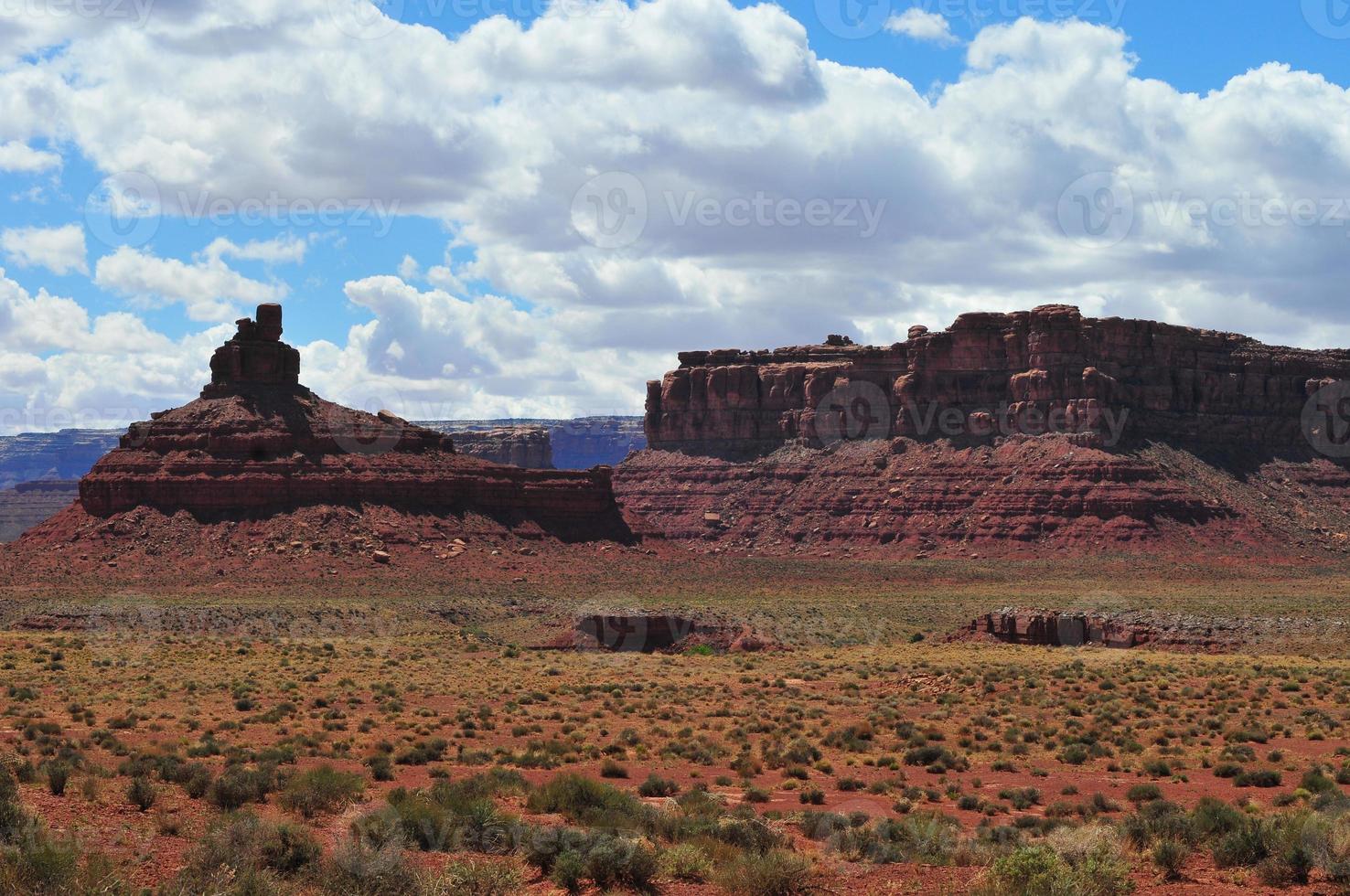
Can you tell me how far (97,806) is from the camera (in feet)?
68.1

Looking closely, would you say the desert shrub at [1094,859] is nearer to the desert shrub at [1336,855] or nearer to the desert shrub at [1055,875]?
the desert shrub at [1055,875]

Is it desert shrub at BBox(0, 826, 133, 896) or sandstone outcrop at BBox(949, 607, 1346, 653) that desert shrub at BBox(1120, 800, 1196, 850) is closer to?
desert shrub at BBox(0, 826, 133, 896)

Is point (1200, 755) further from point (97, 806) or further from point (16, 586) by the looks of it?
point (16, 586)

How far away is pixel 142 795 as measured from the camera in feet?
68.9

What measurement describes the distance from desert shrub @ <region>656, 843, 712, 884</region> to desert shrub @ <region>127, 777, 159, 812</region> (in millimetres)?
7335

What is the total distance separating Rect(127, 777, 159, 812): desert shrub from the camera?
21.0 meters

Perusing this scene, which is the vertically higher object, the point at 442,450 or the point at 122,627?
the point at 442,450

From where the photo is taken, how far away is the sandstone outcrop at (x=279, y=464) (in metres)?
90.4

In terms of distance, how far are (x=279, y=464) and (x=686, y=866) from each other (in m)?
76.7

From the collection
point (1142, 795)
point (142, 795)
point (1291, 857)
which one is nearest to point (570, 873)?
point (142, 795)

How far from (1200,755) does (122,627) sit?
42.0 m

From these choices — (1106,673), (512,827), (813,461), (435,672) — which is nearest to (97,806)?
(512,827)

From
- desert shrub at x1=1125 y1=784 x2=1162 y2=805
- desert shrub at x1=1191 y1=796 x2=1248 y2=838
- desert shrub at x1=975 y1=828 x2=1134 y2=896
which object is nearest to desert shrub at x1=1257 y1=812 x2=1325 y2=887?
desert shrub at x1=1191 y1=796 x2=1248 y2=838

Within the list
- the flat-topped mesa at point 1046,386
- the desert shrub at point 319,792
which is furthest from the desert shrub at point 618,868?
the flat-topped mesa at point 1046,386
